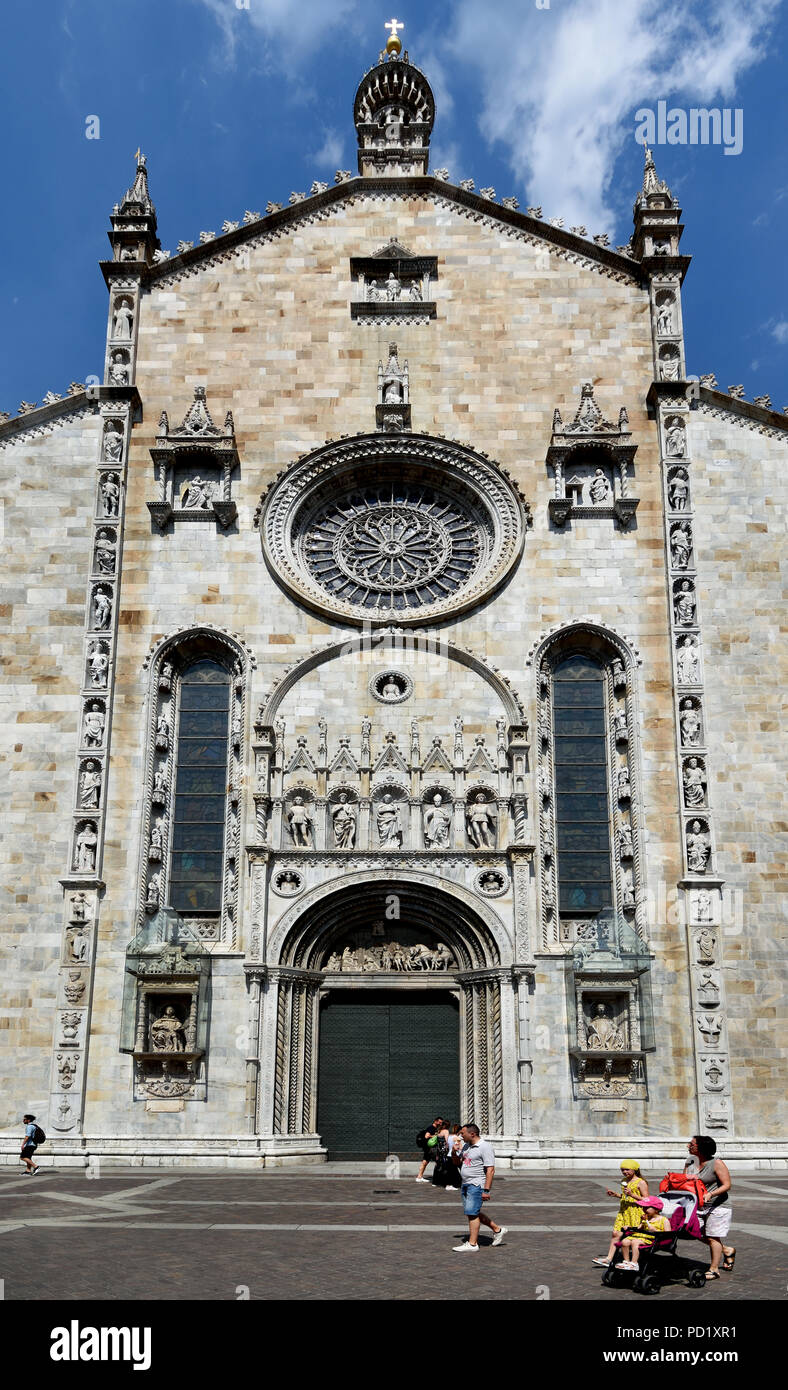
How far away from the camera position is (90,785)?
2392cm

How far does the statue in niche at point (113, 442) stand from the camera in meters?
26.5

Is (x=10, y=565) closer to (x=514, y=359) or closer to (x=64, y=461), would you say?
(x=64, y=461)

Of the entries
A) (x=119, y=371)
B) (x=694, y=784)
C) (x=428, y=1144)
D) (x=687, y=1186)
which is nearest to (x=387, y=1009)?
(x=428, y=1144)

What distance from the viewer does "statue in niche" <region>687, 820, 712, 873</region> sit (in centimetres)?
2328

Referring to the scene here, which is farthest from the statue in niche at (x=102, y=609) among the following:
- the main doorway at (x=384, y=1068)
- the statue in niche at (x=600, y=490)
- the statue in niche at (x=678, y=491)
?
the statue in niche at (x=678, y=491)

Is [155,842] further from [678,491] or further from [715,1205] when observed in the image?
[715,1205]

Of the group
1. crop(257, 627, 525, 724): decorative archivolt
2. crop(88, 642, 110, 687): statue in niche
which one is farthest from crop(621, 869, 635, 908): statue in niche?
crop(88, 642, 110, 687): statue in niche

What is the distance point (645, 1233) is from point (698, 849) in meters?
13.0

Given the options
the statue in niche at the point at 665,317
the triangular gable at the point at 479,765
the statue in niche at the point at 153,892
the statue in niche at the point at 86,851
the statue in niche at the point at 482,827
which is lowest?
the statue in niche at the point at 153,892

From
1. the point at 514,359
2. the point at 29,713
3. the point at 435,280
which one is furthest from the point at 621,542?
the point at 29,713

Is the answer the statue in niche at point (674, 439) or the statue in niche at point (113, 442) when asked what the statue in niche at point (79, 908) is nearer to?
the statue in niche at point (113, 442)

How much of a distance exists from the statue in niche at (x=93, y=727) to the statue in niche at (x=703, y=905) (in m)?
11.9

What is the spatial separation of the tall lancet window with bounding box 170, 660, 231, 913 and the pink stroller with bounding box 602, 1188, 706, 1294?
540 inches
